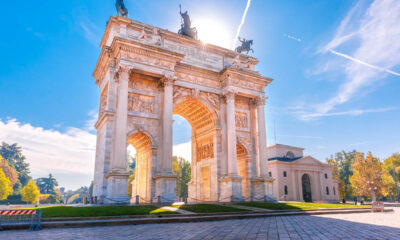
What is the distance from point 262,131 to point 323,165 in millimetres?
35606

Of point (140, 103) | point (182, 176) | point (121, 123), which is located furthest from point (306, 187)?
point (121, 123)

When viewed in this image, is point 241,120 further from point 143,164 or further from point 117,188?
point 117,188

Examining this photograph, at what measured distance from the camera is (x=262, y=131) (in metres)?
31.3

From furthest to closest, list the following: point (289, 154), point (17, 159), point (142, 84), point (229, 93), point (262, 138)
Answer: point (17, 159)
point (289, 154)
point (262, 138)
point (229, 93)
point (142, 84)

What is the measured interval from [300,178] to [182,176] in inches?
A: 1159

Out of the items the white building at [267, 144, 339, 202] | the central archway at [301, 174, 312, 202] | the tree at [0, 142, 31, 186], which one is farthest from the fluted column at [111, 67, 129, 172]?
the tree at [0, 142, 31, 186]

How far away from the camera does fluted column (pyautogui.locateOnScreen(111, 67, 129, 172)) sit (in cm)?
2236

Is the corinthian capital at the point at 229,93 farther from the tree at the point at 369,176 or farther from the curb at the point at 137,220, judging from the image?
the tree at the point at 369,176

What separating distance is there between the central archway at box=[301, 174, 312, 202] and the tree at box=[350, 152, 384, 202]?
9408 mm

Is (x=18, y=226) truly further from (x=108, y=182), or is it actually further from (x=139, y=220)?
(x=108, y=182)

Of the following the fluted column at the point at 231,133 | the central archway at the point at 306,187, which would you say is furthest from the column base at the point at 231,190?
the central archway at the point at 306,187

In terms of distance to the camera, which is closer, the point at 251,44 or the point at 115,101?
the point at 115,101

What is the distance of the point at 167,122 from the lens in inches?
1005

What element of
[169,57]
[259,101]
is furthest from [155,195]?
[259,101]
